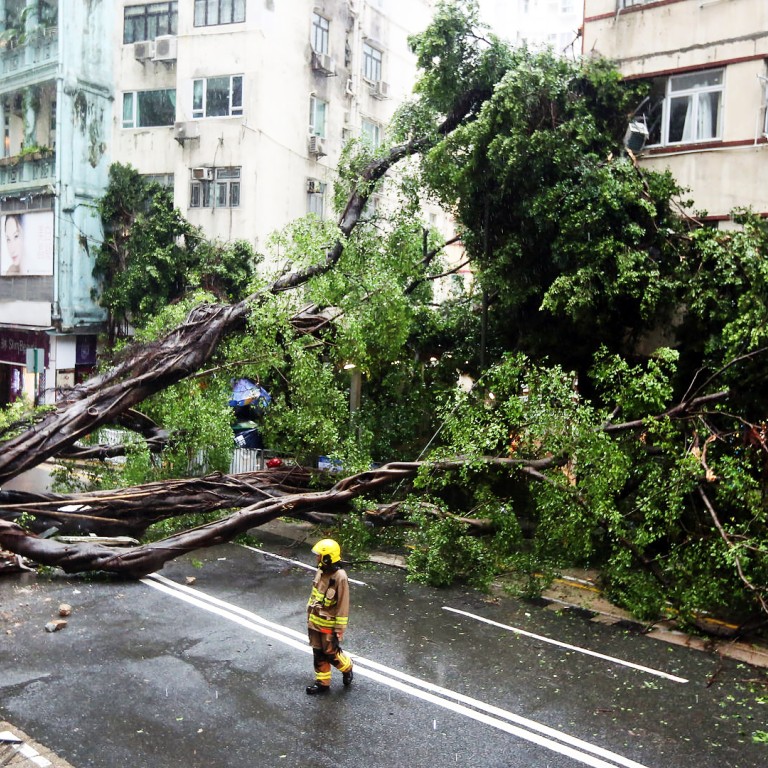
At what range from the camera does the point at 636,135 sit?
14.9 meters

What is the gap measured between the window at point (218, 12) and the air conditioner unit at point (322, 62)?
8.42 ft

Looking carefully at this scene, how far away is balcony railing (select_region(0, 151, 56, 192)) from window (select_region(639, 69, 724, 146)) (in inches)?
740

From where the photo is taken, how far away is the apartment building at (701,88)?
1405cm

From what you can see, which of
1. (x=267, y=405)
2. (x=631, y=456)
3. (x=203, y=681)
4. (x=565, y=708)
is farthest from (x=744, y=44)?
(x=203, y=681)

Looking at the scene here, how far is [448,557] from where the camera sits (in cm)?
1146

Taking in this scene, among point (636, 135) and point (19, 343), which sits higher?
point (636, 135)

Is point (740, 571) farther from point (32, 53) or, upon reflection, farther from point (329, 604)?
point (32, 53)

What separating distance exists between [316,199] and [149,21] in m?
7.74

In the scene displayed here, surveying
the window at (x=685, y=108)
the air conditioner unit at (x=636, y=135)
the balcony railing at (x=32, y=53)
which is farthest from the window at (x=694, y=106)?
the balcony railing at (x=32, y=53)

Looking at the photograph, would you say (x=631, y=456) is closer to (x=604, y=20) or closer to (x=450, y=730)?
(x=450, y=730)

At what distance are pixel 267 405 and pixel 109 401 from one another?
313cm

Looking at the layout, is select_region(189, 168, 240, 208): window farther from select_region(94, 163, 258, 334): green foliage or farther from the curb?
the curb

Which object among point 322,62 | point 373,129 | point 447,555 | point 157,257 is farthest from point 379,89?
point 447,555

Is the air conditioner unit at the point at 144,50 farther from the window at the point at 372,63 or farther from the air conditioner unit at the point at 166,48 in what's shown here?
the window at the point at 372,63
